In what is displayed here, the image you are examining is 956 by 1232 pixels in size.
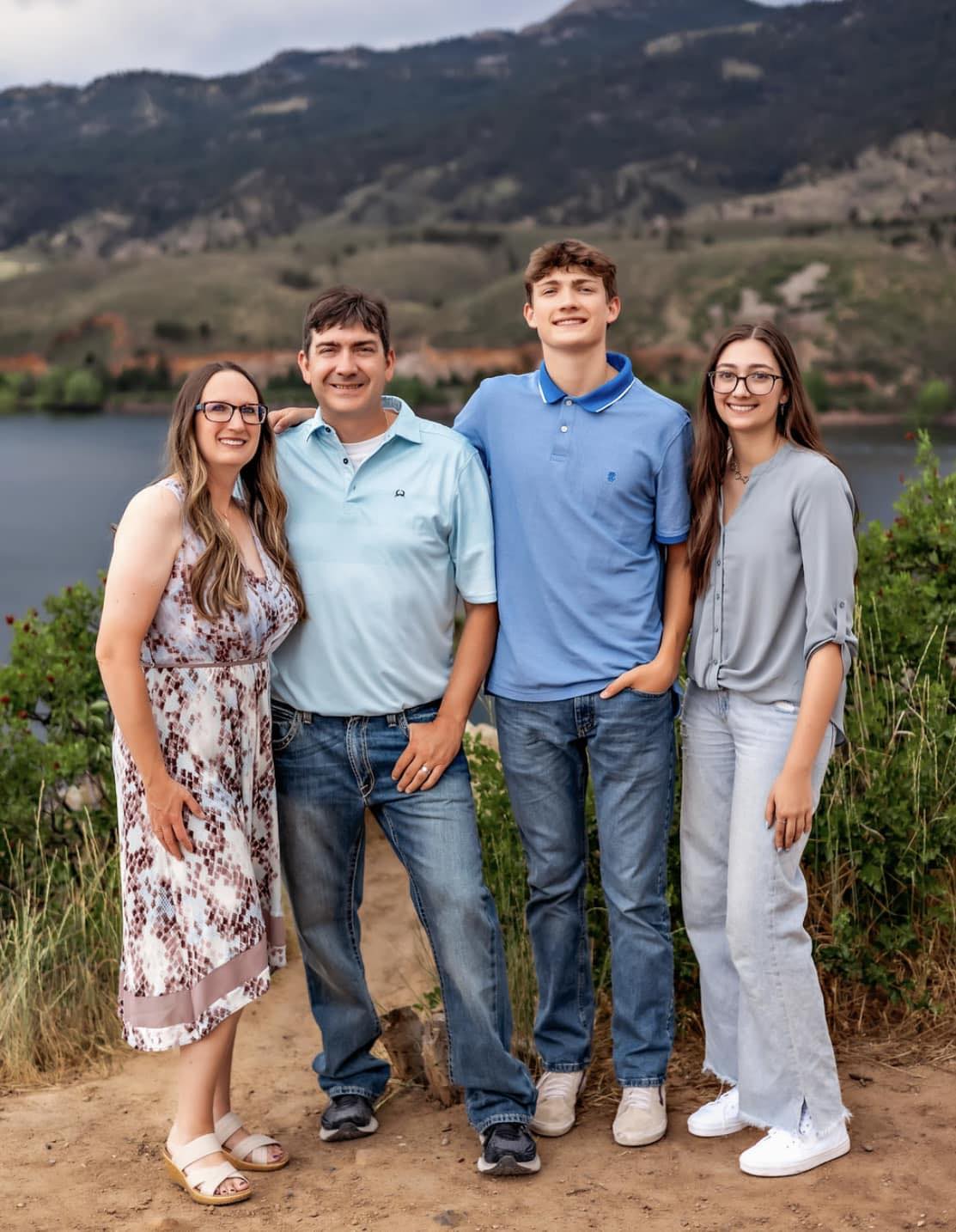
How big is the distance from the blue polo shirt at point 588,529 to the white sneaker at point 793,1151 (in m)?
1.16

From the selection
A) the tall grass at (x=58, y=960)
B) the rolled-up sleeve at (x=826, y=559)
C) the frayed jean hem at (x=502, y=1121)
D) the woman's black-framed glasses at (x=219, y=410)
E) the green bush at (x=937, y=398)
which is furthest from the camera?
Result: the green bush at (x=937, y=398)

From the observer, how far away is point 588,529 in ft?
9.11

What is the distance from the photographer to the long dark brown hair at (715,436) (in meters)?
2.69

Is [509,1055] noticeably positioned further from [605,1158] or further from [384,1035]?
[384,1035]

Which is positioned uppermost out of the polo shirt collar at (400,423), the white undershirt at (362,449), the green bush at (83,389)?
the green bush at (83,389)

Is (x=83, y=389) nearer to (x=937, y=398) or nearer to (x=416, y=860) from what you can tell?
(x=937, y=398)

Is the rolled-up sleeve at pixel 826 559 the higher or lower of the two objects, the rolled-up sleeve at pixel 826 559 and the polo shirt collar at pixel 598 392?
the lower

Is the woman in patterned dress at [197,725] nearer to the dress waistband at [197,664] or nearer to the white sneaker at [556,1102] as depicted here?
the dress waistband at [197,664]

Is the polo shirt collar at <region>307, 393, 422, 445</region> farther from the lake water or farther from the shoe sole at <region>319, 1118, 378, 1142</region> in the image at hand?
the lake water

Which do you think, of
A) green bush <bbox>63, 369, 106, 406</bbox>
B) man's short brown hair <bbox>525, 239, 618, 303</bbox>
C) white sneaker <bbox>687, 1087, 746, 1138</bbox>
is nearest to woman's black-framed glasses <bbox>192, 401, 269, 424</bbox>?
man's short brown hair <bbox>525, 239, 618, 303</bbox>

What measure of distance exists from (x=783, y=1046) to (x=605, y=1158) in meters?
0.55

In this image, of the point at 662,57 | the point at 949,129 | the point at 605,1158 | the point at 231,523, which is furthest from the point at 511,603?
the point at 662,57

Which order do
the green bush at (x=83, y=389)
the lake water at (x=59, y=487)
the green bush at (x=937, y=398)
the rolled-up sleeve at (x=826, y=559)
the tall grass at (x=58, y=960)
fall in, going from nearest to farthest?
the rolled-up sleeve at (x=826, y=559)
the tall grass at (x=58, y=960)
the green bush at (x=937, y=398)
the green bush at (x=83, y=389)
the lake water at (x=59, y=487)

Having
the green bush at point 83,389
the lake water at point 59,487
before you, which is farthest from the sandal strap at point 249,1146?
the green bush at point 83,389
